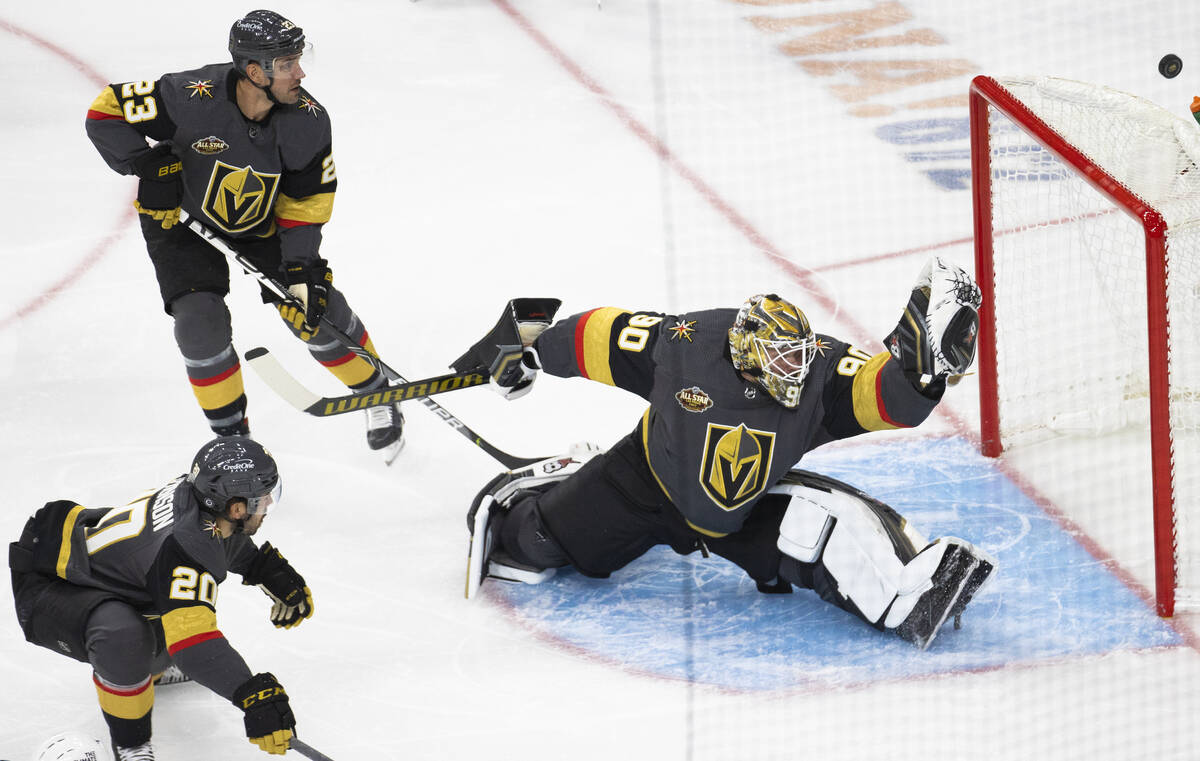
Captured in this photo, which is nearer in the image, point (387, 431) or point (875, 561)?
point (875, 561)

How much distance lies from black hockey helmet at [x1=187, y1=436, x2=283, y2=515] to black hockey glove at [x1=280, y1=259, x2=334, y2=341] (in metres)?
1.04

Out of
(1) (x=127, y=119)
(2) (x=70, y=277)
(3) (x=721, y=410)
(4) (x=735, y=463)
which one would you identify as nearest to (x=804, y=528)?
(4) (x=735, y=463)

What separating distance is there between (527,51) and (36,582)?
14.9 feet

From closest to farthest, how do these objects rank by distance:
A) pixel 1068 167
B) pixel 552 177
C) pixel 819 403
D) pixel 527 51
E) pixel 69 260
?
pixel 819 403 < pixel 1068 167 < pixel 69 260 < pixel 552 177 < pixel 527 51

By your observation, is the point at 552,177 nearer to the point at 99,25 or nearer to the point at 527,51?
the point at 527,51

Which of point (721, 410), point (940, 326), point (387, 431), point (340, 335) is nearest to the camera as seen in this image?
point (940, 326)

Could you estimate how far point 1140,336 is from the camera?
4242mm

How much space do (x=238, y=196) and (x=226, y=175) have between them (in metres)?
0.07

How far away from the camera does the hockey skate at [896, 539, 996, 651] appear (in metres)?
3.28

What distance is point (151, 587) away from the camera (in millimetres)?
2941

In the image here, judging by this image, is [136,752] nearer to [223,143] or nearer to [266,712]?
[266,712]

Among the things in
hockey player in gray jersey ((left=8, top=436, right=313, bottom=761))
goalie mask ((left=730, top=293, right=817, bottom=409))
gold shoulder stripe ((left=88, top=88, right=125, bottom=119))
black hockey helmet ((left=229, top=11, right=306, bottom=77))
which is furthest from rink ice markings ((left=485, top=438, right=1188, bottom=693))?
gold shoulder stripe ((left=88, top=88, right=125, bottom=119))

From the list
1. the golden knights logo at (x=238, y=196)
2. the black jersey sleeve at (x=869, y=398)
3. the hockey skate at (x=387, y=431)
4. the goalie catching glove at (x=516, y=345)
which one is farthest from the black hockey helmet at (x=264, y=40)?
the black jersey sleeve at (x=869, y=398)

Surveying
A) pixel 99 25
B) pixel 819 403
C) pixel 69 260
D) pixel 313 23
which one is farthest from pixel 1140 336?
pixel 99 25
